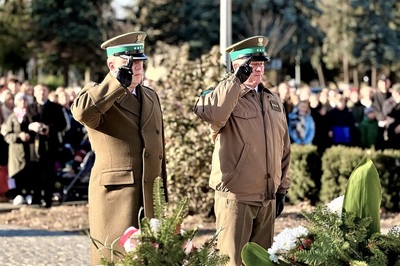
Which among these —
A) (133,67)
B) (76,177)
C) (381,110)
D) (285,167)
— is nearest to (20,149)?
(76,177)

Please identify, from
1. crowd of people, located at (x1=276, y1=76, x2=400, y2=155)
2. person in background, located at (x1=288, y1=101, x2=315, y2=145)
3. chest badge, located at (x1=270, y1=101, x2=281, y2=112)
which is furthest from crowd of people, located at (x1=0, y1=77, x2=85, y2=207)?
chest badge, located at (x1=270, y1=101, x2=281, y2=112)

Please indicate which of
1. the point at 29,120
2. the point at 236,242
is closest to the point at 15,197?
the point at 29,120

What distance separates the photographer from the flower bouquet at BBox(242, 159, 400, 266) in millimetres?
2891

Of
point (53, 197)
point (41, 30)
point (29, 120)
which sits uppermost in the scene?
point (41, 30)

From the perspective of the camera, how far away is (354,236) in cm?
292

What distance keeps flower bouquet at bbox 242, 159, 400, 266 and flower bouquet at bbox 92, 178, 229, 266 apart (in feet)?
0.57

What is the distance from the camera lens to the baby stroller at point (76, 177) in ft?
42.9

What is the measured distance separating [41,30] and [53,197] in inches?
1212

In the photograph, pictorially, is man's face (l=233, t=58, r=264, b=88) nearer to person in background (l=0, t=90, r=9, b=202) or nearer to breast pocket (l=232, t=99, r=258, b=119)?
breast pocket (l=232, t=99, r=258, b=119)

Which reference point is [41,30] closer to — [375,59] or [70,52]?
[70,52]

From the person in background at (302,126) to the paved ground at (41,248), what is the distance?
552 centimetres

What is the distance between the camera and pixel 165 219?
2916 mm

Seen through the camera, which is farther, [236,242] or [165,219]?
[236,242]

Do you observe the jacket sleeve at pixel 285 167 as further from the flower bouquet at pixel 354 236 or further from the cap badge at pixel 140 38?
the flower bouquet at pixel 354 236
